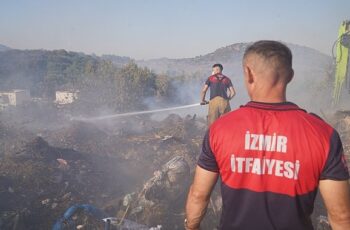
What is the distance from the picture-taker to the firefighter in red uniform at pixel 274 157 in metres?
1.80

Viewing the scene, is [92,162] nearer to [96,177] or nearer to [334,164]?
[96,177]

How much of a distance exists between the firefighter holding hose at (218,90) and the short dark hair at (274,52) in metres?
6.29

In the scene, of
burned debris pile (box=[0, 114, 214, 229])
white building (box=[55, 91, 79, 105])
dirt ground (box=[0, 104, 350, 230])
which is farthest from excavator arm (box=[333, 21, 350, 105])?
white building (box=[55, 91, 79, 105])

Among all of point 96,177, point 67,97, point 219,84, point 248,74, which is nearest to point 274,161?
point 248,74

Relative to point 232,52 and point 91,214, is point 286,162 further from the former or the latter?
point 232,52

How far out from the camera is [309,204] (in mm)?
1908

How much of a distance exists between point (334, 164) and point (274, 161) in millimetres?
288

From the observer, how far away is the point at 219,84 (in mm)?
8328

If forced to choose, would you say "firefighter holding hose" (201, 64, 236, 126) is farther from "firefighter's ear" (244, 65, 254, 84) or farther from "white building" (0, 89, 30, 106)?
"white building" (0, 89, 30, 106)

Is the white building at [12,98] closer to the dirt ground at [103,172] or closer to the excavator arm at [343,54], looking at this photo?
the dirt ground at [103,172]

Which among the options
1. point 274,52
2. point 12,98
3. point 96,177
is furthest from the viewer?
point 12,98

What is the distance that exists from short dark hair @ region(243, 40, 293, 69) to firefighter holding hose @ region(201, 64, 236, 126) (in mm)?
6291

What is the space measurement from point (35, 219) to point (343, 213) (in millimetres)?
4904

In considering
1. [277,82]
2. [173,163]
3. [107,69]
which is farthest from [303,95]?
[277,82]
